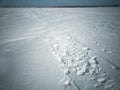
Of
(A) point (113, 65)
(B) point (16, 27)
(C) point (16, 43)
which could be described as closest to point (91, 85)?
(A) point (113, 65)

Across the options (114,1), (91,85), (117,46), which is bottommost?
(91,85)

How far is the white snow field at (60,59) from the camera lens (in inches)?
38.1

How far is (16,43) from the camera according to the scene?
164cm

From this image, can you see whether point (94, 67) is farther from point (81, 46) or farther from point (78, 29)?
point (78, 29)

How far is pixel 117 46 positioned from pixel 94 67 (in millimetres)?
579

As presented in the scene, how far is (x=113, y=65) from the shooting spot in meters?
1.13

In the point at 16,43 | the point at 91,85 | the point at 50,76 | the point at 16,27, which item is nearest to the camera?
the point at 91,85

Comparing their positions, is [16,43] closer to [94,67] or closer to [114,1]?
[94,67]

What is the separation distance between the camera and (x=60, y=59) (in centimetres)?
126

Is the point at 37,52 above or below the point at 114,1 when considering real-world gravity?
below

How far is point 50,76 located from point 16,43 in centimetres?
86

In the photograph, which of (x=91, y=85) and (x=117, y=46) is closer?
(x=91, y=85)

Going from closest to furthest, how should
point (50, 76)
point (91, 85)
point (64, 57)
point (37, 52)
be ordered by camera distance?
1. point (91, 85)
2. point (50, 76)
3. point (64, 57)
4. point (37, 52)

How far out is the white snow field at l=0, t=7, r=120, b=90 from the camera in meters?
0.97
